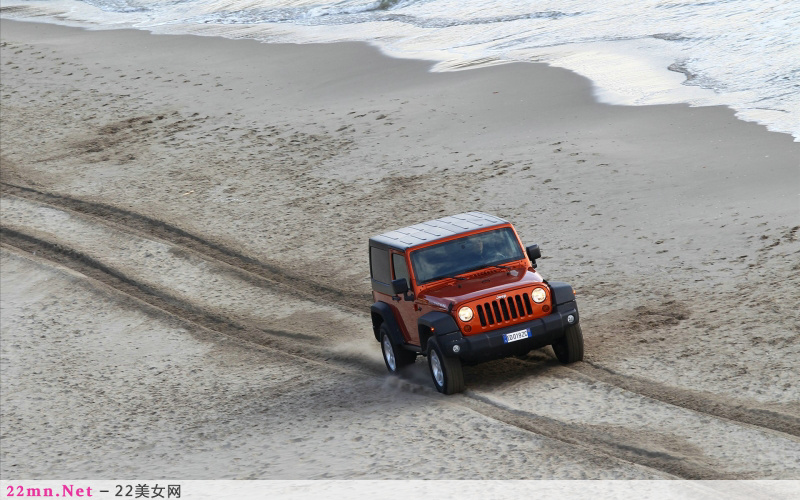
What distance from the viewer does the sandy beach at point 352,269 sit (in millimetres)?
10523

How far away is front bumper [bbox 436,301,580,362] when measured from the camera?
1099cm

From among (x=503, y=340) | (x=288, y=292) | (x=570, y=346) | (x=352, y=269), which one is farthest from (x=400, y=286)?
(x=352, y=269)

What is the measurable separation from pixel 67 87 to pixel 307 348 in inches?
688

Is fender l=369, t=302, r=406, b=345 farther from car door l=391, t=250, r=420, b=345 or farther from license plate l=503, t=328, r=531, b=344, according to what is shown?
license plate l=503, t=328, r=531, b=344

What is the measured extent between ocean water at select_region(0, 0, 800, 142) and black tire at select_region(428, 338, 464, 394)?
10263mm

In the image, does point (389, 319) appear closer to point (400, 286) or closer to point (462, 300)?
point (400, 286)

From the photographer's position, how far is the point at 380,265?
12.7 meters

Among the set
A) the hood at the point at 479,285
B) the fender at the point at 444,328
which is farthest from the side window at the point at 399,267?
the fender at the point at 444,328

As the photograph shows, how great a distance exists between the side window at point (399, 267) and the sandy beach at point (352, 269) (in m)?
1.23

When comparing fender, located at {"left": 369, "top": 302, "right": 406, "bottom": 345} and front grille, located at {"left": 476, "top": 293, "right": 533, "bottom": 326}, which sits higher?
front grille, located at {"left": 476, "top": 293, "right": 533, "bottom": 326}

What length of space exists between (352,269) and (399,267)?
509 cm

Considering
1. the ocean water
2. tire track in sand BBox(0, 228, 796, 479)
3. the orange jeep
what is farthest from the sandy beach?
the ocean water

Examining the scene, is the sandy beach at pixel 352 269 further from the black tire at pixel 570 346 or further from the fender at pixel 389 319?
the fender at pixel 389 319
